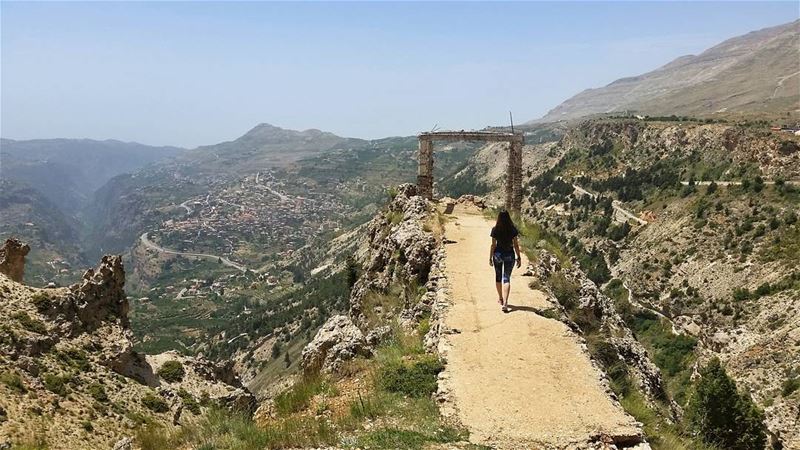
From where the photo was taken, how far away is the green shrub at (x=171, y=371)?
3566cm

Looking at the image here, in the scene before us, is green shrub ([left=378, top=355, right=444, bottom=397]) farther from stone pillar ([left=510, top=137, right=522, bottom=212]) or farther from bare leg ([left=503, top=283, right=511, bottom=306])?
stone pillar ([left=510, top=137, right=522, bottom=212])

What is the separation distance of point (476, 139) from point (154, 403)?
2642 centimetres

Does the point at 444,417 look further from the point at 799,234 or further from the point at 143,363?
the point at 799,234

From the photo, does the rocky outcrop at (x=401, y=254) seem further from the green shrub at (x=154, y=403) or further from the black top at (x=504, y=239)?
the green shrub at (x=154, y=403)

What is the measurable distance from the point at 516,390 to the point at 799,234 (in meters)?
60.3

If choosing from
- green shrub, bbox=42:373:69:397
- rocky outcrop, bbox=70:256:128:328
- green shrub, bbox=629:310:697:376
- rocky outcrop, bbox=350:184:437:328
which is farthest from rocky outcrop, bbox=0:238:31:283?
green shrub, bbox=629:310:697:376

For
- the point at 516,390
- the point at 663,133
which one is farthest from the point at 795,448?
the point at 663,133

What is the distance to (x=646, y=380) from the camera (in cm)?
1550

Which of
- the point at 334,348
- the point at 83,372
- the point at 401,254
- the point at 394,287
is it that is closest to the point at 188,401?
the point at 83,372

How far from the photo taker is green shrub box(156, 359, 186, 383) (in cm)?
3566

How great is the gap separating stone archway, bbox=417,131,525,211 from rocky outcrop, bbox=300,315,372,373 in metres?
21.9

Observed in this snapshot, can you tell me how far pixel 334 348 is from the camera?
1244 cm

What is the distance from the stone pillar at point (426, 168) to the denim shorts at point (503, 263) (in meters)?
21.2

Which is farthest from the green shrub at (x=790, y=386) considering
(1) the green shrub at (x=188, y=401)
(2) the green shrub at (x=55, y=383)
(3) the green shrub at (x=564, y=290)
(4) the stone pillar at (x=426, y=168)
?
(2) the green shrub at (x=55, y=383)
